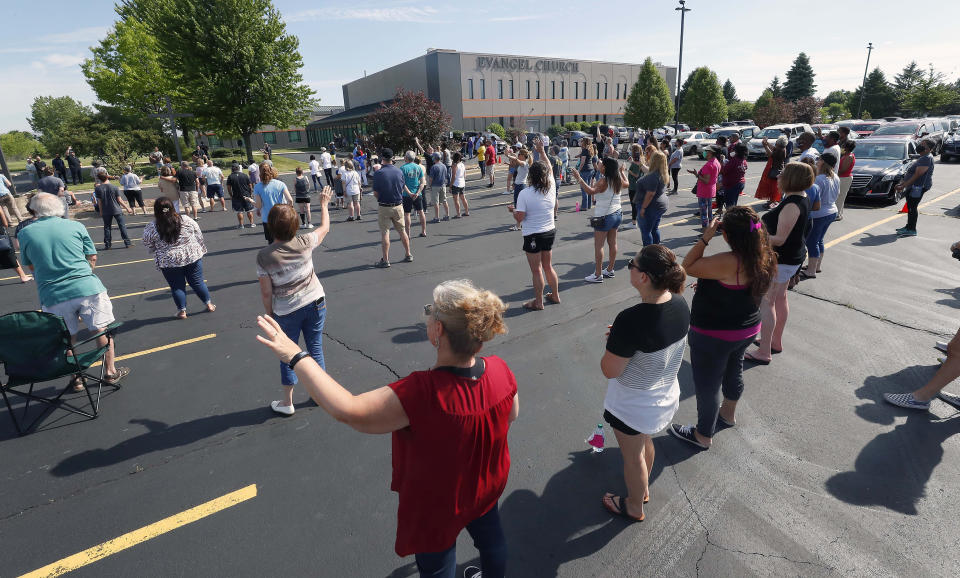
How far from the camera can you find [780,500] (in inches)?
121

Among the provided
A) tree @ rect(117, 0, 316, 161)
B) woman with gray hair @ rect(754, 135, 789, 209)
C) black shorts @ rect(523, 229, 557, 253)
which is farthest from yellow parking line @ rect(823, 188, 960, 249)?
tree @ rect(117, 0, 316, 161)

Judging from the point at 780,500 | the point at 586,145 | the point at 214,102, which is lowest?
the point at 780,500

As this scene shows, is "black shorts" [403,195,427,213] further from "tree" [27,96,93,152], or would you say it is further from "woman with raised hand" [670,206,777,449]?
"tree" [27,96,93,152]

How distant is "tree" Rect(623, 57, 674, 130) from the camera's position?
35.3 metres

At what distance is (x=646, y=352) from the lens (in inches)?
94.3

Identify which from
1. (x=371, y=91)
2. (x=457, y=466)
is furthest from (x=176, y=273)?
(x=371, y=91)

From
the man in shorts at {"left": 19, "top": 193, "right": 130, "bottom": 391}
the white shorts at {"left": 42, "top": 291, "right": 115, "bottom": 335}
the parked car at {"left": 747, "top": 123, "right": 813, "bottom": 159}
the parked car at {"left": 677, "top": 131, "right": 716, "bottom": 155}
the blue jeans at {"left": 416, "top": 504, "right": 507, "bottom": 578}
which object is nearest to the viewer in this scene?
the blue jeans at {"left": 416, "top": 504, "right": 507, "bottom": 578}

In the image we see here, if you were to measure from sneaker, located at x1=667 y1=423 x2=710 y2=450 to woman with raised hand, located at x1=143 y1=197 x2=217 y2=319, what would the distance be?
5961mm

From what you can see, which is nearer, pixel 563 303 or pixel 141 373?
pixel 141 373

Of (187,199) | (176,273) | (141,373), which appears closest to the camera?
(141,373)

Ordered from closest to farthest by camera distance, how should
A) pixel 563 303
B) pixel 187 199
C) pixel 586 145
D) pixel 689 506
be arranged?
1. pixel 689 506
2. pixel 563 303
3. pixel 586 145
4. pixel 187 199

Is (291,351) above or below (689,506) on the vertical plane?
above

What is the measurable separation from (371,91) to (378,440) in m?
65.8

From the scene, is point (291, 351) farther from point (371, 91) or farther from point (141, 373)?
point (371, 91)
